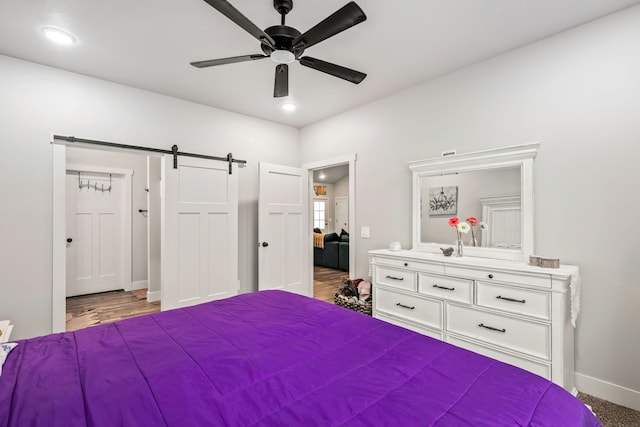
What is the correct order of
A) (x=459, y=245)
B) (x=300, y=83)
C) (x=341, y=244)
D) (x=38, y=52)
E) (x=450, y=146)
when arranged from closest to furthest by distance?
1. (x=38, y=52)
2. (x=459, y=245)
3. (x=450, y=146)
4. (x=300, y=83)
5. (x=341, y=244)

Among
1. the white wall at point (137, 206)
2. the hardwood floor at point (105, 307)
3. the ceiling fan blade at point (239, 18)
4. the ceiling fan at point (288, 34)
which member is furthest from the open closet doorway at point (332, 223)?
the white wall at point (137, 206)

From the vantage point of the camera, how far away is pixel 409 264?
268 cm

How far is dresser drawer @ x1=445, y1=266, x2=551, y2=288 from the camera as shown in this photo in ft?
6.40

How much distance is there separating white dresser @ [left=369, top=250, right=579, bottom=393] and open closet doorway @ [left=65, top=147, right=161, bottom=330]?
11.7 feet

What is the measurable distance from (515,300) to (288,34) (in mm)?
2306

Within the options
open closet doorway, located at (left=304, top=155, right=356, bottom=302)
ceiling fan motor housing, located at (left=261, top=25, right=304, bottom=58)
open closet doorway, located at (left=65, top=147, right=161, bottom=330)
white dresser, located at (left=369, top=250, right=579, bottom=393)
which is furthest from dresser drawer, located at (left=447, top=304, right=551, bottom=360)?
open closet doorway, located at (left=65, top=147, right=161, bottom=330)

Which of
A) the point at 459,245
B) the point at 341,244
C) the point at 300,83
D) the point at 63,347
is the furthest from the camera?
the point at 341,244

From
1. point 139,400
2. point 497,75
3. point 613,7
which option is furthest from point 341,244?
point 139,400

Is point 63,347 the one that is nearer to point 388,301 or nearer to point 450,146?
point 388,301

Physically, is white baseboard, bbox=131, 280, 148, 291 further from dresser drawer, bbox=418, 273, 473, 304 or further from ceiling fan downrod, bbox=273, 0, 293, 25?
ceiling fan downrod, bbox=273, 0, 293, 25

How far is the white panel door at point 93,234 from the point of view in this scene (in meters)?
4.70

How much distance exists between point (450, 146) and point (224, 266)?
2.90m

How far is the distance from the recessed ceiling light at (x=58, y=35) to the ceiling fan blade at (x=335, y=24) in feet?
6.15

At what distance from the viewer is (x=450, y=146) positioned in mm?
2879
